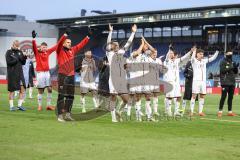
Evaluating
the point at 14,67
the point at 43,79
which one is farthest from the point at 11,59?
the point at 43,79

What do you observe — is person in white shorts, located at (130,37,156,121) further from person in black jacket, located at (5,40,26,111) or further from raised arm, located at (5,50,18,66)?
raised arm, located at (5,50,18,66)

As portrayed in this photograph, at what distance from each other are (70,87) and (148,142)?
192 inches

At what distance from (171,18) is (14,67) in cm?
4067

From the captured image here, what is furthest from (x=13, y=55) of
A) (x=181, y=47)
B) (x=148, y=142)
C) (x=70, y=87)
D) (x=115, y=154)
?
(x=181, y=47)

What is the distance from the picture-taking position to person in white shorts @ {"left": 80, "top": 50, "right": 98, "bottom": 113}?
19102mm

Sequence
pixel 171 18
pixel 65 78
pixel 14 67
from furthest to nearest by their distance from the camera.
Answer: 1. pixel 171 18
2. pixel 14 67
3. pixel 65 78

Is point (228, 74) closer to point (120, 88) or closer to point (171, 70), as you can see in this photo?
point (171, 70)

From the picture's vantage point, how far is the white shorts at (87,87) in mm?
19272

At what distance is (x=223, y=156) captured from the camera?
867cm

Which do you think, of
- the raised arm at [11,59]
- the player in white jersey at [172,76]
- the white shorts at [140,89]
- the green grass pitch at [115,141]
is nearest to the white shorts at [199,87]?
the player in white jersey at [172,76]

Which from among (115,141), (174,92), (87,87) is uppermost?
(87,87)

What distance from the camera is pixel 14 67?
17.9 meters

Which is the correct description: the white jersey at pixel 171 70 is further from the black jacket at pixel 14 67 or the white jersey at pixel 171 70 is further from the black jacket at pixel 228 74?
the black jacket at pixel 14 67

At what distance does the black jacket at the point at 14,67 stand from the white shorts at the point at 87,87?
2422 millimetres
